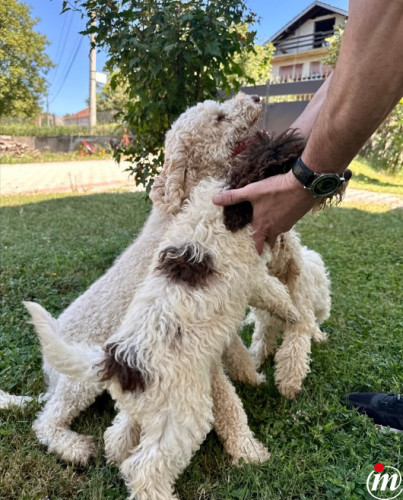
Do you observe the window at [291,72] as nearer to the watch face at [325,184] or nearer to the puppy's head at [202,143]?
the puppy's head at [202,143]

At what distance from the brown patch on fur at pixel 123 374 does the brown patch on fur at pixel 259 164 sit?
2.67 ft

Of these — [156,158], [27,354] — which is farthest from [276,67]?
[27,354]

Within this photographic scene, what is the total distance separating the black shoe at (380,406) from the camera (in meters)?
2.38

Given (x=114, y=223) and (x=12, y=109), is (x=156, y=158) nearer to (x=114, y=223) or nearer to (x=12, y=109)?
(x=114, y=223)

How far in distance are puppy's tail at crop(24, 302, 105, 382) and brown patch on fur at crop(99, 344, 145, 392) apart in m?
0.06

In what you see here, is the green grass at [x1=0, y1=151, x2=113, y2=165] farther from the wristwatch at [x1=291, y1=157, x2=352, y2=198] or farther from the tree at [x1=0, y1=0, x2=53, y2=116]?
the wristwatch at [x1=291, y1=157, x2=352, y2=198]

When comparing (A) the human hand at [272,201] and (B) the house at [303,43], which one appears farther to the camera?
(B) the house at [303,43]

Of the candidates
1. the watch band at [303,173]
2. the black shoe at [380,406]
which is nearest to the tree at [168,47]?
the watch band at [303,173]

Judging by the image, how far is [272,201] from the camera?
198 centimetres

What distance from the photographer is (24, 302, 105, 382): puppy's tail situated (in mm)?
1881

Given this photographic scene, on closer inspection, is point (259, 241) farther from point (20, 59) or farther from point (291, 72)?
point (291, 72)

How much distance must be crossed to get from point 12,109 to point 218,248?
38.3 feet

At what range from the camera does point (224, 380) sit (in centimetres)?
238

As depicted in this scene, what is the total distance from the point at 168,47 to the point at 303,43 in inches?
1041
